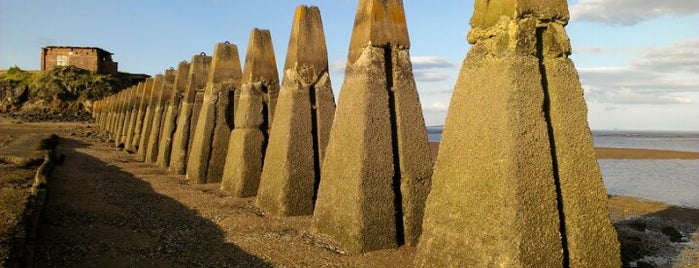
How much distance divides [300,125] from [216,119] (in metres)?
4.39

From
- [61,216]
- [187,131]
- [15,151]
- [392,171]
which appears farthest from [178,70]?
[392,171]

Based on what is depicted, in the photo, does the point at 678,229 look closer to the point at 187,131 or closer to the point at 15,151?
the point at 187,131

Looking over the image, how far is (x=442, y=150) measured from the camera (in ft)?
15.4

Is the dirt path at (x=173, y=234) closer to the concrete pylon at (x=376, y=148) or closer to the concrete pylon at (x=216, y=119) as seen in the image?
the concrete pylon at (x=376, y=148)

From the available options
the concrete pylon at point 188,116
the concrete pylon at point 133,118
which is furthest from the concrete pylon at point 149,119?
the concrete pylon at point 188,116

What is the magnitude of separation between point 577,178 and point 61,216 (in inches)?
245

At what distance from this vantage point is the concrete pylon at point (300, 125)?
764 cm

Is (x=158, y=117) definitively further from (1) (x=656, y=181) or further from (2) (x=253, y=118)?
(1) (x=656, y=181)

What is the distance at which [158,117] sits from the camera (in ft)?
60.2

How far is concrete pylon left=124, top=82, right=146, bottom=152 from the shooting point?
23114 millimetres

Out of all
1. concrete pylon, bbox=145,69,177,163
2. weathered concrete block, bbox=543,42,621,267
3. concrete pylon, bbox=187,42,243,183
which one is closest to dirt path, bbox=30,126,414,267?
concrete pylon, bbox=187,42,243,183

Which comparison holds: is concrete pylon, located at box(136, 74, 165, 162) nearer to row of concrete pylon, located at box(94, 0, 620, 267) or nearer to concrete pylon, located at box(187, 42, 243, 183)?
concrete pylon, located at box(187, 42, 243, 183)

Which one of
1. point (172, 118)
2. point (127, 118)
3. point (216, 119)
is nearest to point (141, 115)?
point (127, 118)

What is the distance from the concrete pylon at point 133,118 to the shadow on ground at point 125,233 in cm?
1303
